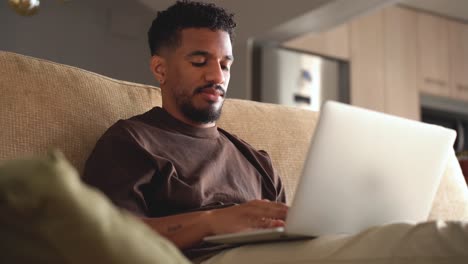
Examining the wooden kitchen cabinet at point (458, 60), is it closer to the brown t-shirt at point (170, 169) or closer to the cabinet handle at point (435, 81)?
the cabinet handle at point (435, 81)

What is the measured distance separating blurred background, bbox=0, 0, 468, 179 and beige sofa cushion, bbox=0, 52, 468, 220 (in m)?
2.20

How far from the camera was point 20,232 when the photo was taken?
67 cm

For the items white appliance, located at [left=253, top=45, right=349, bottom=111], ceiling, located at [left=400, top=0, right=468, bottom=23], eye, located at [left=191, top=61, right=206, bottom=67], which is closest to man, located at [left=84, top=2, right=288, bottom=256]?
eye, located at [left=191, top=61, right=206, bottom=67]

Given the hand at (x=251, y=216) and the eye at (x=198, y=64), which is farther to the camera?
the eye at (x=198, y=64)

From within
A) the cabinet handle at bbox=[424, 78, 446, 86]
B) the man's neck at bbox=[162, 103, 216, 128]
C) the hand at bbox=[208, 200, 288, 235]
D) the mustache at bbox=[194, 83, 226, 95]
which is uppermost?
the cabinet handle at bbox=[424, 78, 446, 86]

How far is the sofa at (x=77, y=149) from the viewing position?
65cm

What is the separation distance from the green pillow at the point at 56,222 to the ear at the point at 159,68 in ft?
3.75

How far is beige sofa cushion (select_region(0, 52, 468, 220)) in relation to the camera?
152 centimetres

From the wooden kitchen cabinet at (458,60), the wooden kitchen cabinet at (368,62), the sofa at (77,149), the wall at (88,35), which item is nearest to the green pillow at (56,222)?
the sofa at (77,149)

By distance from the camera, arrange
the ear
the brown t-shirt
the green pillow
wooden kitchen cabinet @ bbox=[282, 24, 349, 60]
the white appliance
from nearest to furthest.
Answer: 1. the green pillow
2. the brown t-shirt
3. the ear
4. the white appliance
5. wooden kitchen cabinet @ bbox=[282, 24, 349, 60]

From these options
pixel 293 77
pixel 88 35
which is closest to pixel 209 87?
pixel 88 35

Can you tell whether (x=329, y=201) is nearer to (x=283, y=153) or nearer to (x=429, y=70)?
(x=283, y=153)

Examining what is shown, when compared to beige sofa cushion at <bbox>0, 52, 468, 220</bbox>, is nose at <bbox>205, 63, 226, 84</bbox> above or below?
above

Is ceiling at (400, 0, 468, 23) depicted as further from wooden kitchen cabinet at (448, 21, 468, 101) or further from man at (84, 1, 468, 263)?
man at (84, 1, 468, 263)
